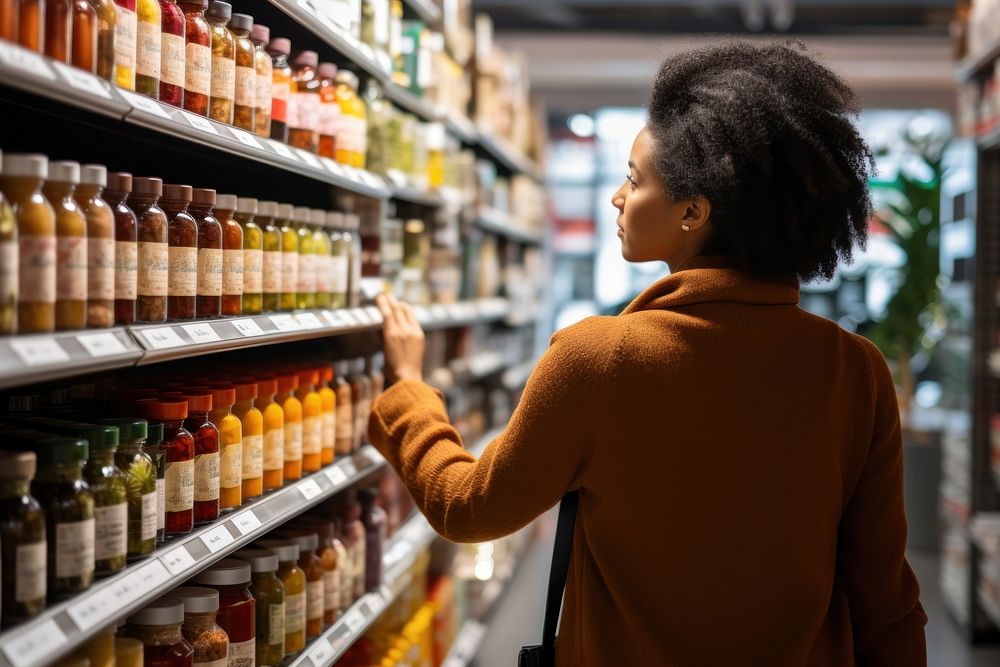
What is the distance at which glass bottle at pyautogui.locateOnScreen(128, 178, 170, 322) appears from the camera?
1.67 meters

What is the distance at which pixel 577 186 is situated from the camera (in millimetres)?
8867

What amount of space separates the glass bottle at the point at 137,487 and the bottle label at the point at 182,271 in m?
0.24

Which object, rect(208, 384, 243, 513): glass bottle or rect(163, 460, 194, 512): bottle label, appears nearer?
rect(163, 460, 194, 512): bottle label

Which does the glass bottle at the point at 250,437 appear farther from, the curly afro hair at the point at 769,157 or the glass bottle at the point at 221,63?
the curly afro hair at the point at 769,157

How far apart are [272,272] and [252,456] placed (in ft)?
1.27

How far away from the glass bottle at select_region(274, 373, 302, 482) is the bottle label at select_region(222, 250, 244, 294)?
13.7 inches

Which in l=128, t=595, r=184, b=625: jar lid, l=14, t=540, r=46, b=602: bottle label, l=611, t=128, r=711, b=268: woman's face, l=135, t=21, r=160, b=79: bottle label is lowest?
l=128, t=595, r=184, b=625: jar lid

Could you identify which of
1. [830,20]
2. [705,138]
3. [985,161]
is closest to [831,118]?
[705,138]

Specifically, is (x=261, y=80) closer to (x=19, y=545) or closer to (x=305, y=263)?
(x=305, y=263)

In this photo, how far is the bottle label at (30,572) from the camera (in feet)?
4.43

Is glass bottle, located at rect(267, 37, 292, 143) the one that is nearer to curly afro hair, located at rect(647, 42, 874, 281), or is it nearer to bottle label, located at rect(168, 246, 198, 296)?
bottle label, located at rect(168, 246, 198, 296)

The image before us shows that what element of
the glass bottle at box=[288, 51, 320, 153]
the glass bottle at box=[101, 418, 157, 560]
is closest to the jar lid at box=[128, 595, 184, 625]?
the glass bottle at box=[101, 418, 157, 560]

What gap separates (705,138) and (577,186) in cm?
729

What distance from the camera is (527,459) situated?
1.65 m
